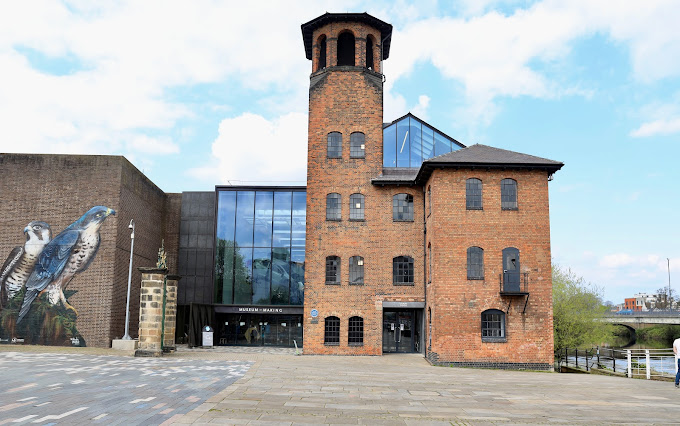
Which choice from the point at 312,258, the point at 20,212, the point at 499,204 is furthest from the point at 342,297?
the point at 20,212

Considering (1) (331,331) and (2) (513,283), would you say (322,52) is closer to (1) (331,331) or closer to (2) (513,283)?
(1) (331,331)

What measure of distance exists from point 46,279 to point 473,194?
19.9 metres

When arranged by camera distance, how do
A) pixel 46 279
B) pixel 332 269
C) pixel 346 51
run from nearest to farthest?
1. pixel 332 269
2. pixel 46 279
3. pixel 346 51

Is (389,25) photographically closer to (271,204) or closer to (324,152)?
(324,152)

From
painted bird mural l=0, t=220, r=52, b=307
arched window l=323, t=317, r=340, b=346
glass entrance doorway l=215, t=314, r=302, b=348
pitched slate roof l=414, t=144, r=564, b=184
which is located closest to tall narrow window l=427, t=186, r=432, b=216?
pitched slate roof l=414, t=144, r=564, b=184

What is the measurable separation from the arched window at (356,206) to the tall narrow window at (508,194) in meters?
6.41

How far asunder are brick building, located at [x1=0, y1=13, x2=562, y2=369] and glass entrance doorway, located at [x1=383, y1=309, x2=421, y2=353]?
0.07m

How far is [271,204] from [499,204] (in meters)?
13.6

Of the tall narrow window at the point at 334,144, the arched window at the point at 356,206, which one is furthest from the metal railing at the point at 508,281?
the tall narrow window at the point at 334,144

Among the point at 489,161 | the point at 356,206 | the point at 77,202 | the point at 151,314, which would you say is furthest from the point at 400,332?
the point at 77,202

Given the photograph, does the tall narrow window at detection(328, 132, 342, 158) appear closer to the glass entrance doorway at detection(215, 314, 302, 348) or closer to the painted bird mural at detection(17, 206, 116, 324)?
the glass entrance doorway at detection(215, 314, 302, 348)

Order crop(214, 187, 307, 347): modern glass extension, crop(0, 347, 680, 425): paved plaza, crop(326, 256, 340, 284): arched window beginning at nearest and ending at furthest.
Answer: crop(0, 347, 680, 425): paved plaza → crop(326, 256, 340, 284): arched window → crop(214, 187, 307, 347): modern glass extension

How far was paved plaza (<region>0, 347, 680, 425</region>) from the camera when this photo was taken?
9.74m

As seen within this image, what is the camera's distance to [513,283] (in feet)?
69.3
